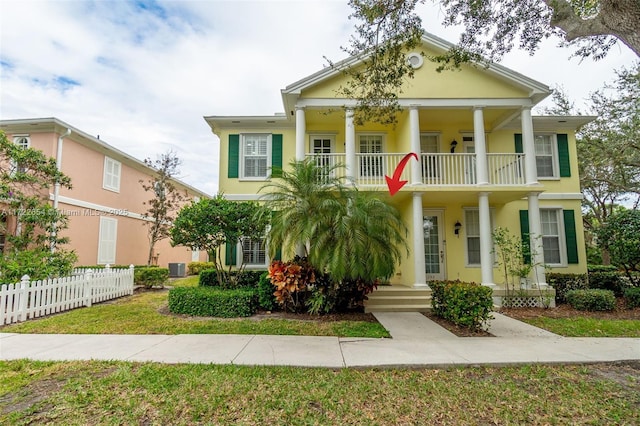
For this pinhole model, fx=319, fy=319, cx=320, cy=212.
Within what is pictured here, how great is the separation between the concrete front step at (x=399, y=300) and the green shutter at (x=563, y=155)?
718cm

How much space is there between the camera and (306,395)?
11.5 ft

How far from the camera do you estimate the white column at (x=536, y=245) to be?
30.6 ft

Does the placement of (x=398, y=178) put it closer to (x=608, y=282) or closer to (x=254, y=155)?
(x=254, y=155)

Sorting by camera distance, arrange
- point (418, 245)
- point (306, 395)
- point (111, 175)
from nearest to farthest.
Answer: point (306, 395)
point (418, 245)
point (111, 175)

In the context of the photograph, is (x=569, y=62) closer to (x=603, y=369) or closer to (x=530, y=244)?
(x=530, y=244)

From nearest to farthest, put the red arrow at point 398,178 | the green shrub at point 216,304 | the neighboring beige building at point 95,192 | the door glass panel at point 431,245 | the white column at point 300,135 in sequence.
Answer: the green shrub at point 216,304 < the red arrow at point 398,178 < the white column at point 300,135 < the door glass panel at point 431,245 < the neighboring beige building at point 95,192

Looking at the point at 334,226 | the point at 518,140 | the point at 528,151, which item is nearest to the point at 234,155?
the point at 334,226

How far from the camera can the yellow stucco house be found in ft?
31.3

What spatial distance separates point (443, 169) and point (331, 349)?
747 cm

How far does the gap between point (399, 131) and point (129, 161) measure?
1277cm

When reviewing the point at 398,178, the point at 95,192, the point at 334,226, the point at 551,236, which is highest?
the point at 95,192

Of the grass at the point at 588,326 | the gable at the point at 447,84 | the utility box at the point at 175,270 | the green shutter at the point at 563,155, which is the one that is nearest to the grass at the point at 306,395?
the grass at the point at 588,326

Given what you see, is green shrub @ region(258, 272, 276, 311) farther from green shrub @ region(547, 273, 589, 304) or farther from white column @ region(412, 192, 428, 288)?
green shrub @ region(547, 273, 589, 304)

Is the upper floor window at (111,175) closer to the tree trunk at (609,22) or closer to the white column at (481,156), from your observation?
the white column at (481,156)
